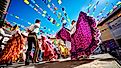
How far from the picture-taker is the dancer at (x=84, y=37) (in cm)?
535

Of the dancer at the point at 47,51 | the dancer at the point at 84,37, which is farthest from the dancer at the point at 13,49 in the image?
the dancer at the point at 84,37

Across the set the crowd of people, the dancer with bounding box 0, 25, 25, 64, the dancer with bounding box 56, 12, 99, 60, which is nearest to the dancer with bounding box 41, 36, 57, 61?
the crowd of people

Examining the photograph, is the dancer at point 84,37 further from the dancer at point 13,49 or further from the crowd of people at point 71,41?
the dancer at point 13,49

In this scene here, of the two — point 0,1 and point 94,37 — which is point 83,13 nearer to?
point 94,37

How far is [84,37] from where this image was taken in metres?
5.75

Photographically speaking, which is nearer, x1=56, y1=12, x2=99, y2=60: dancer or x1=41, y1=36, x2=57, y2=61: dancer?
x1=56, y1=12, x2=99, y2=60: dancer

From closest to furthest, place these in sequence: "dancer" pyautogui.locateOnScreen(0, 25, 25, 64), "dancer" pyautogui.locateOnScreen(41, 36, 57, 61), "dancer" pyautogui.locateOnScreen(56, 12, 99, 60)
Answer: "dancer" pyautogui.locateOnScreen(56, 12, 99, 60) → "dancer" pyautogui.locateOnScreen(0, 25, 25, 64) → "dancer" pyautogui.locateOnScreen(41, 36, 57, 61)

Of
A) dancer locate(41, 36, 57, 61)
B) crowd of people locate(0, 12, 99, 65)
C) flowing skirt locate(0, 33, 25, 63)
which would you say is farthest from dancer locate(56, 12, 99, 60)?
flowing skirt locate(0, 33, 25, 63)

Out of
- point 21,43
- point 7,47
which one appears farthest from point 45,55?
point 7,47

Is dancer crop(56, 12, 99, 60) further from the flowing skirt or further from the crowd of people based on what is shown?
the flowing skirt

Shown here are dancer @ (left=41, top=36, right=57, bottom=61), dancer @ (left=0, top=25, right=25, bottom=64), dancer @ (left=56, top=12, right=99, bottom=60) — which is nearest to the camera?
dancer @ (left=56, top=12, right=99, bottom=60)

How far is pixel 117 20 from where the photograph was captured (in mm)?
5688

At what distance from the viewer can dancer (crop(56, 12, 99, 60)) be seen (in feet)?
17.6

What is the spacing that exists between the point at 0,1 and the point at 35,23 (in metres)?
4.76
